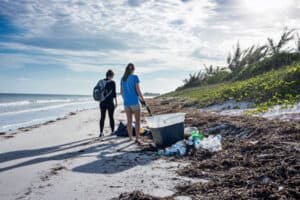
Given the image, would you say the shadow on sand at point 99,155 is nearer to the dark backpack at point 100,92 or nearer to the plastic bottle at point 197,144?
the plastic bottle at point 197,144

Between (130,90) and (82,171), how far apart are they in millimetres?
3154

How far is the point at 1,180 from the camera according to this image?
4.89m

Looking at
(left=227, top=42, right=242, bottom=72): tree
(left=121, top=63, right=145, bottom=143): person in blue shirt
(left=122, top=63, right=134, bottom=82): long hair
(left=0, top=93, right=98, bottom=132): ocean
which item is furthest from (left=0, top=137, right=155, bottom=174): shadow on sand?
(left=227, top=42, right=242, bottom=72): tree

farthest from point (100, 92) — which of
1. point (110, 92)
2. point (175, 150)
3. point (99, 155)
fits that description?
point (175, 150)

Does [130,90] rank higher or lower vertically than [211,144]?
higher

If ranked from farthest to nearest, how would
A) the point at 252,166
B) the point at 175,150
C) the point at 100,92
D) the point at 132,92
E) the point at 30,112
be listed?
the point at 30,112, the point at 100,92, the point at 132,92, the point at 175,150, the point at 252,166

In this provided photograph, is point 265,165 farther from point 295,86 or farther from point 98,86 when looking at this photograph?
point 295,86

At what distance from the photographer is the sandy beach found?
169 inches

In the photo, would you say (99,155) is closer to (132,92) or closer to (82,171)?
(82,171)

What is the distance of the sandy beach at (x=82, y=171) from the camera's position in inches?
169

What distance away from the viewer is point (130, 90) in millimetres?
8062

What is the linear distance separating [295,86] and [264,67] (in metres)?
9.67

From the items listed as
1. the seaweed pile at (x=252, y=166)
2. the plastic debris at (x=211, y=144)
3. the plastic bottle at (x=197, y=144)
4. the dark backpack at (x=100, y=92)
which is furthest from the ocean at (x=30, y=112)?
the seaweed pile at (x=252, y=166)

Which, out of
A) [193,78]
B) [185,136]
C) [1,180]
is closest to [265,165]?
[185,136]
